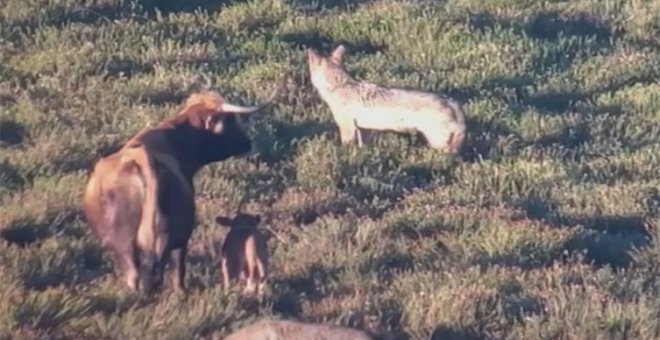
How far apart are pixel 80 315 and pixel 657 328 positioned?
2869 mm

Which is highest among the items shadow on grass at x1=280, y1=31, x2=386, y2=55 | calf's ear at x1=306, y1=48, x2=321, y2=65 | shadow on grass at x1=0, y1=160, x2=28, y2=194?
calf's ear at x1=306, y1=48, x2=321, y2=65

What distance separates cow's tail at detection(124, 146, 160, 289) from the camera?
9.22 meters

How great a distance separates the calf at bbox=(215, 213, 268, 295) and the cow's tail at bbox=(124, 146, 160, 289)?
45cm

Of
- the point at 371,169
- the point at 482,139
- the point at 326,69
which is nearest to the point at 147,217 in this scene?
the point at 371,169

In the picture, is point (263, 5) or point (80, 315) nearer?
point (80, 315)

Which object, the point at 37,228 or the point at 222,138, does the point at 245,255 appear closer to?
the point at 222,138

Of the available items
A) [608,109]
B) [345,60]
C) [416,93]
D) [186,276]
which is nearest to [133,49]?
[345,60]

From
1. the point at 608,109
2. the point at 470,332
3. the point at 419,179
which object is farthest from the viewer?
the point at 608,109

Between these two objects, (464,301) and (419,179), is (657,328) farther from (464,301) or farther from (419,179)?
(419,179)

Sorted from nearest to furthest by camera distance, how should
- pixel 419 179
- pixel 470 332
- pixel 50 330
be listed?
pixel 50 330, pixel 470 332, pixel 419 179

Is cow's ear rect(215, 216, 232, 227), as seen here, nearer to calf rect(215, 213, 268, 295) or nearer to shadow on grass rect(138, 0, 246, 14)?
calf rect(215, 213, 268, 295)

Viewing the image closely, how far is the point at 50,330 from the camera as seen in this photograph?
8.77 metres

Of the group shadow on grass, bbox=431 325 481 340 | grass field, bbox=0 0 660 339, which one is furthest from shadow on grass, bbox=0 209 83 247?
shadow on grass, bbox=431 325 481 340

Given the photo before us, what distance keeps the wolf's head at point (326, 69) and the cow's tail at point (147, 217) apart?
4192mm
